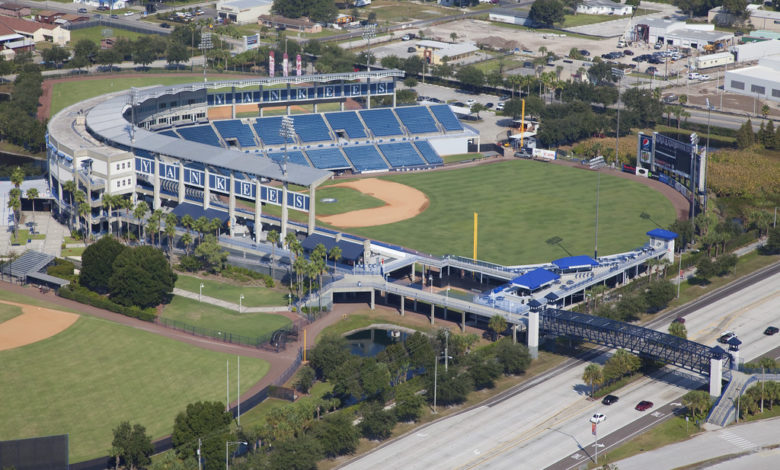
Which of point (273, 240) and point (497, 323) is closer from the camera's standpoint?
point (497, 323)

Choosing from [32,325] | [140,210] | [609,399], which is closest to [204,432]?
[32,325]

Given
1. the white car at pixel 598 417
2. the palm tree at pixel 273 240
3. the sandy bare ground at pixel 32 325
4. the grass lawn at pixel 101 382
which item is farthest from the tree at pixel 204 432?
the palm tree at pixel 273 240

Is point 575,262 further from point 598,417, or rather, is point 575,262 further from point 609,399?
point 598,417

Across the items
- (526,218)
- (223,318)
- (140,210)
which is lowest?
(223,318)

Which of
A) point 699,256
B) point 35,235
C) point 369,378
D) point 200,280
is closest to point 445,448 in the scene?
point 369,378

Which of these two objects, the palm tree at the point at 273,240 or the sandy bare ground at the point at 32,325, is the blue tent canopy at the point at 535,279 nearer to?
the palm tree at the point at 273,240

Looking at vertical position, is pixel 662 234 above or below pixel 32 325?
above

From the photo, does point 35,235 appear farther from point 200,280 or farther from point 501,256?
point 501,256

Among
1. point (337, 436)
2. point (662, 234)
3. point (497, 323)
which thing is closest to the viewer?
point (337, 436)
